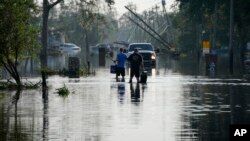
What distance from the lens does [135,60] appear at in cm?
3766

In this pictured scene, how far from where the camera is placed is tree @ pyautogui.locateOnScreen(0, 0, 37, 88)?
32.6m

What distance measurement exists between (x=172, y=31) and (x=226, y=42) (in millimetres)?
63848

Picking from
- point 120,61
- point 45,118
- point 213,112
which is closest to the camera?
point 45,118

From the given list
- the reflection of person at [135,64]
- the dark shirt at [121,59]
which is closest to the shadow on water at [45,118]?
the reflection of person at [135,64]

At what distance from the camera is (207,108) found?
910 inches

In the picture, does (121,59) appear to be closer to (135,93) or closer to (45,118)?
(135,93)

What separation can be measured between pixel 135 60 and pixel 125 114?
16682mm

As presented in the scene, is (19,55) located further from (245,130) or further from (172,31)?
(172,31)

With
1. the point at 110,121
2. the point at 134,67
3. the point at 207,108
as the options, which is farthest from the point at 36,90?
the point at 110,121

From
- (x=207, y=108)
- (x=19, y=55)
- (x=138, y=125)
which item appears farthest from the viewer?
(x=19, y=55)

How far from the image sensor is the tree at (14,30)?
32.6 meters

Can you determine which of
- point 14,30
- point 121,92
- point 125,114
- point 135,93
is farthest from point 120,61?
point 125,114

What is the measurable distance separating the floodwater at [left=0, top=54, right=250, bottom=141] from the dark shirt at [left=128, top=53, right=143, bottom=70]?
16.9 feet

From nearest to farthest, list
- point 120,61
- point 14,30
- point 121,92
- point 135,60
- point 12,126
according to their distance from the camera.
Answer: point 12,126
point 121,92
point 14,30
point 135,60
point 120,61
